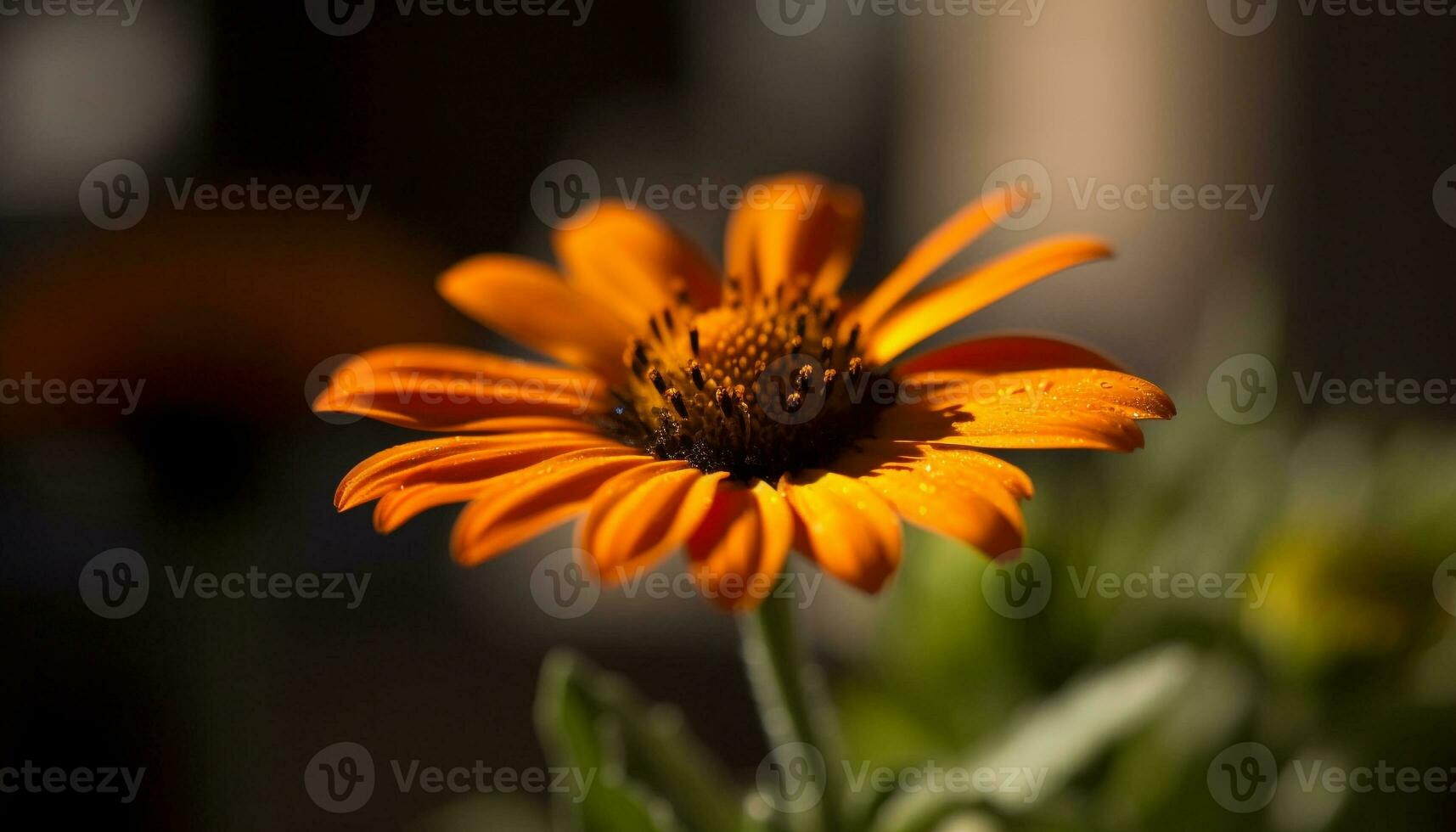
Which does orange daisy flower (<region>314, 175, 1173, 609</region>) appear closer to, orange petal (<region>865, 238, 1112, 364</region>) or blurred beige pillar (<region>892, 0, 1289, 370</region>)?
orange petal (<region>865, 238, 1112, 364</region>)

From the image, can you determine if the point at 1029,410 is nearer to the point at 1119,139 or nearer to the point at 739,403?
the point at 739,403

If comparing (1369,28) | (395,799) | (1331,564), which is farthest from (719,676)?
(1369,28)

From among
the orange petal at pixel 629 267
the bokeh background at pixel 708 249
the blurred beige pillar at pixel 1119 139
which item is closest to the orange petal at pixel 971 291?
the orange petal at pixel 629 267

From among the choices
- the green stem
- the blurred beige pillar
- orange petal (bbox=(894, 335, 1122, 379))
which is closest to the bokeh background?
the blurred beige pillar

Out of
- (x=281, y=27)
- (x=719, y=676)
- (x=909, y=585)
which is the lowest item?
(x=719, y=676)

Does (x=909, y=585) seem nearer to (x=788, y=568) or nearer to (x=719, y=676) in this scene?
(x=788, y=568)
